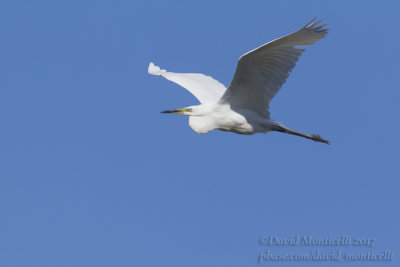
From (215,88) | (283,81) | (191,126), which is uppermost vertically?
(215,88)

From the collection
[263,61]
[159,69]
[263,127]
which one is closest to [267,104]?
[263,127]

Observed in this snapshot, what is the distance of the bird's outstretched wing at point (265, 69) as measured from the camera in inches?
384

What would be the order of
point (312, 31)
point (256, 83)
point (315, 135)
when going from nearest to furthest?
point (312, 31) → point (256, 83) → point (315, 135)

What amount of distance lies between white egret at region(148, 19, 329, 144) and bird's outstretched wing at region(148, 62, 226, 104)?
0.04 m

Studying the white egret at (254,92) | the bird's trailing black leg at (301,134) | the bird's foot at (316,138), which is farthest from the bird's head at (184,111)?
the bird's foot at (316,138)

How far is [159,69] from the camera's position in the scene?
14.3 metres

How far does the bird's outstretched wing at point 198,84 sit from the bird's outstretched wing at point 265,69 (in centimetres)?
97

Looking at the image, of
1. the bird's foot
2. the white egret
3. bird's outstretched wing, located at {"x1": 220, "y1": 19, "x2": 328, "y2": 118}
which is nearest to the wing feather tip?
the white egret

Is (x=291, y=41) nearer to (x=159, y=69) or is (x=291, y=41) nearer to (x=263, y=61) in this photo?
(x=263, y=61)

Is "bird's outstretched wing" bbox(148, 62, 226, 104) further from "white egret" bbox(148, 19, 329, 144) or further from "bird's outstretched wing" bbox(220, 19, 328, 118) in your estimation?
"bird's outstretched wing" bbox(220, 19, 328, 118)

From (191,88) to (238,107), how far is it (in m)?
1.76

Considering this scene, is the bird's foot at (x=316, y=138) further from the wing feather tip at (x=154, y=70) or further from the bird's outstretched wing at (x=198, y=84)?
the wing feather tip at (x=154, y=70)

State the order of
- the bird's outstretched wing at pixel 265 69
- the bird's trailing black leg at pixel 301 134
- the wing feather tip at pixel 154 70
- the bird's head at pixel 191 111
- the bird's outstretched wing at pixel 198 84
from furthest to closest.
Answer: the wing feather tip at pixel 154 70 < the bird's outstretched wing at pixel 198 84 < the bird's trailing black leg at pixel 301 134 < the bird's head at pixel 191 111 < the bird's outstretched wing at pixel 265 69

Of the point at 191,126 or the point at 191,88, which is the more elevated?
the point at 191,88
